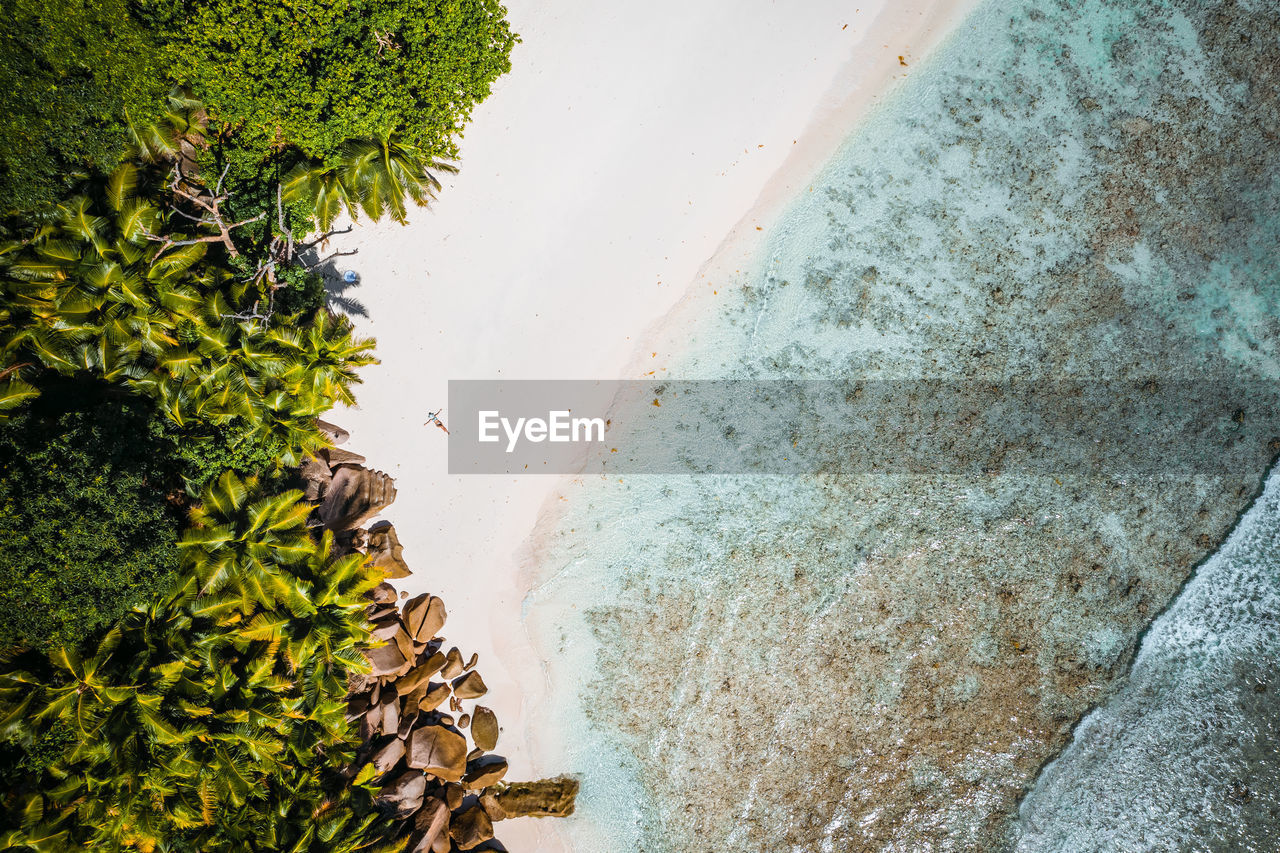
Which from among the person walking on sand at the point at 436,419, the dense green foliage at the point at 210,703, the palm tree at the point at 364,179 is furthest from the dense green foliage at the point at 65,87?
the person walking on sand at the point at 436,419

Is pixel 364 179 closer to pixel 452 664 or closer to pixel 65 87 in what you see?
pixel 65 87

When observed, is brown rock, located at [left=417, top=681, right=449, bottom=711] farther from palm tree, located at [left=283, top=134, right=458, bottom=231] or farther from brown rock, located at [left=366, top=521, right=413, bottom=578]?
palm tree, located at [left=283, top=134, right=458, bottom=231]

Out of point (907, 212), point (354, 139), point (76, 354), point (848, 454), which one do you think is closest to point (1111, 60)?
point (907, 212)

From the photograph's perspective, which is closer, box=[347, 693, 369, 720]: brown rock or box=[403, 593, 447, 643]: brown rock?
box=[347, 693, 369, 720]: brown rock

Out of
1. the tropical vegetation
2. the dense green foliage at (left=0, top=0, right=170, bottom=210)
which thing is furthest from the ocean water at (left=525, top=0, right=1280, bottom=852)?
the dense green foliage at (left=0, top=0, right=170, bottom=210)

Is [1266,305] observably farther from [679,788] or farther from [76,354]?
[76,354]
